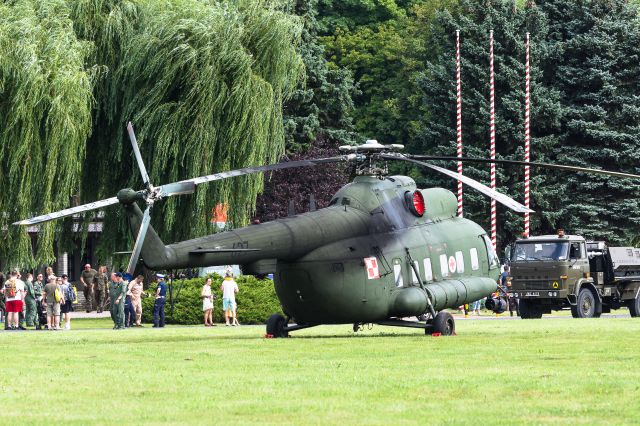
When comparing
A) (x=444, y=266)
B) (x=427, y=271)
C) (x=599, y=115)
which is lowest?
(x=427, y=271)

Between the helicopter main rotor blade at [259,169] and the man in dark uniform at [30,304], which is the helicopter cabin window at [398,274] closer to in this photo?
the helicopter main rotor blade at [259,169]

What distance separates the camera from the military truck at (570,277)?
45875 millimetres

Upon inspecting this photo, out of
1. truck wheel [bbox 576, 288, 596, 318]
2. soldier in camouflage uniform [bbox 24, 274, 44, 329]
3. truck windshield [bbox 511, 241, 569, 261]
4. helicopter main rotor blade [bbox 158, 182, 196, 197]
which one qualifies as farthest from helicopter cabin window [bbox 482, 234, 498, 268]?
soldier in camouflage uniform [bbox 24, 274, 44, 329]

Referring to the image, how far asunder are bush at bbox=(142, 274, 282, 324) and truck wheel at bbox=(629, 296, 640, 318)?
11181 millimetres

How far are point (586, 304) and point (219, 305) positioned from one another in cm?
1149

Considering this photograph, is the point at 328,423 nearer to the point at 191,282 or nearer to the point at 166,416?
the point at 166,416

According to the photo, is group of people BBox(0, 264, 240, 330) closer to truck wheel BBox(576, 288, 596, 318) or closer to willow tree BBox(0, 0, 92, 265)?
willow tree BBox(0, 0, 92, 265)

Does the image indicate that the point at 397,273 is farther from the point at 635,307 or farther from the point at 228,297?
the point at 635,307

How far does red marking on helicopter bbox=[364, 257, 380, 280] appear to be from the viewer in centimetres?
3045

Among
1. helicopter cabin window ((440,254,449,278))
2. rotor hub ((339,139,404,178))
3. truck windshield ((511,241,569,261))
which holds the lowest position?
helicopter cabin window ((440,254,449,278))

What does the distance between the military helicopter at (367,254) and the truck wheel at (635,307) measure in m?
15.4

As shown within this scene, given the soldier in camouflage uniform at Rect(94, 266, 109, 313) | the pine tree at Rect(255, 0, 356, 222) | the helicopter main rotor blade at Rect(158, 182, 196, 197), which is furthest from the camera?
the pine tree at Rect(255, 0, 356, 222)

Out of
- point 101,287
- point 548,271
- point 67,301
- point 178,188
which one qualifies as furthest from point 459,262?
point 101,287

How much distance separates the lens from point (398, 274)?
3123 cm
